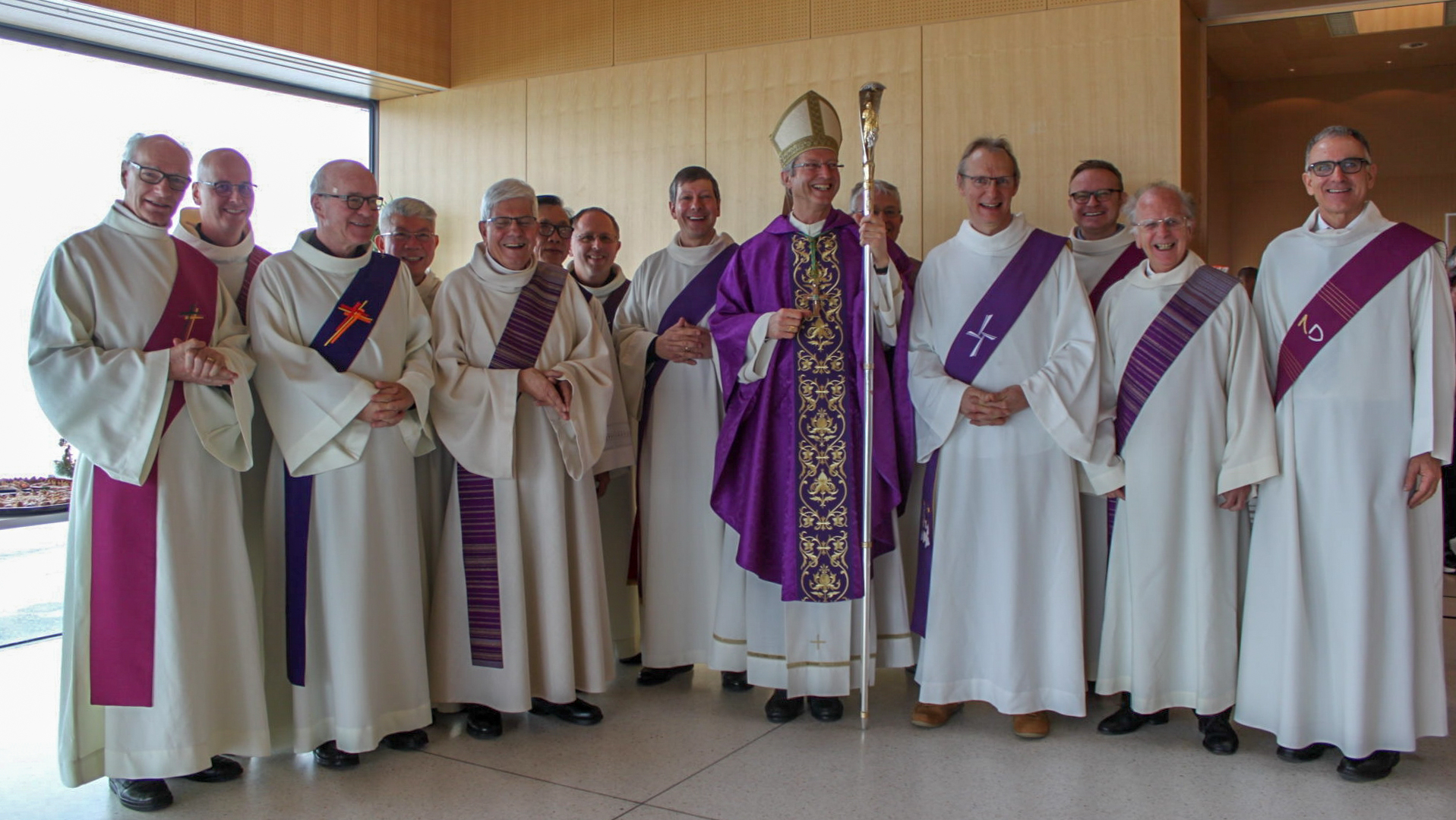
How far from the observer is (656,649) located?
4.41m

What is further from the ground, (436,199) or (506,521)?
(436,199)

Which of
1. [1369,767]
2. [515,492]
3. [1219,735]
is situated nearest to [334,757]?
[515,492]

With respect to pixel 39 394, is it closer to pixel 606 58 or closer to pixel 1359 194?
pixel 1359 194

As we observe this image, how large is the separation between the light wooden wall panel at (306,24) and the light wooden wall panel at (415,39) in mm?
82

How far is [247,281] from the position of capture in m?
3.72

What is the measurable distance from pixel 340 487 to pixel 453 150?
4642 mm

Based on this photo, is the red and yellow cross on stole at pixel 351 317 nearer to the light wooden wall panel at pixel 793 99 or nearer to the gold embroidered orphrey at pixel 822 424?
the gold embroidered orphrey at pixel 822 424

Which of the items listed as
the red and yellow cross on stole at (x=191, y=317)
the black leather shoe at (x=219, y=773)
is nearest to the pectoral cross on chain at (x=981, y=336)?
the red and yellow cross on stole at (x=191, y=317)

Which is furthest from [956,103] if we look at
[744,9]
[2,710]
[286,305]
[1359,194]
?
[2,710]

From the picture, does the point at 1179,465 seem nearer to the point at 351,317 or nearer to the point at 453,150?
the point at 351,317

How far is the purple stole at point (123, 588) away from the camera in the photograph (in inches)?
126

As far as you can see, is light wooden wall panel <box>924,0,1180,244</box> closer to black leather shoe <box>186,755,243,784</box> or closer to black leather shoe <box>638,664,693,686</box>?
black leather shoe <box>638,664,693,686</box>

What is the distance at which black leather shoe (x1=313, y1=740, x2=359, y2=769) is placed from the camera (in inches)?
139

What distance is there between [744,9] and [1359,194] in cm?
403
